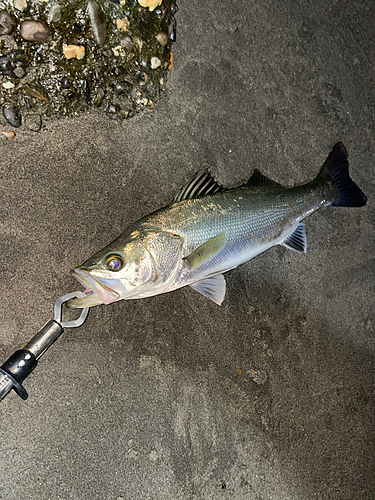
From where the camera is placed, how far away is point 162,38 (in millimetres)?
2902

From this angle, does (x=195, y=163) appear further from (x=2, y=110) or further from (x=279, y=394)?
(x=279, y=394)

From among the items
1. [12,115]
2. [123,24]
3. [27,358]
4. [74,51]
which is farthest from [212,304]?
[123,24]

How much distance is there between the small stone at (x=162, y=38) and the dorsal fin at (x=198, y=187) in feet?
3.92

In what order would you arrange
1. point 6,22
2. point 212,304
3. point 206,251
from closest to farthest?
1. point 206,251
2. point 6,22
3. point 212,304

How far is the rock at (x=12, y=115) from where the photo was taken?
2648 mm

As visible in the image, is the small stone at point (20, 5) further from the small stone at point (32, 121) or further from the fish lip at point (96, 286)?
the fish lip at point (96, 286)

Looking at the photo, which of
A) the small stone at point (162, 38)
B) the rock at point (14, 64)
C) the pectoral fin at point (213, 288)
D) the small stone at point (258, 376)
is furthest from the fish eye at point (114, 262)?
the small stone at point (162, 38)

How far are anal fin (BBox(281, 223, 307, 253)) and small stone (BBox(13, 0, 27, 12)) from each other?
2695 mm

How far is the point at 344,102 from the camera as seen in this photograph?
131 inches

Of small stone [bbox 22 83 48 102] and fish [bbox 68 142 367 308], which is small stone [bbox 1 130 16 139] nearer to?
small stone [bbox 22 83 48 102]

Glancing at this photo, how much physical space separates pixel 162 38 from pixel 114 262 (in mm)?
1955

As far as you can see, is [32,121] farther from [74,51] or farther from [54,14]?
[54,14]

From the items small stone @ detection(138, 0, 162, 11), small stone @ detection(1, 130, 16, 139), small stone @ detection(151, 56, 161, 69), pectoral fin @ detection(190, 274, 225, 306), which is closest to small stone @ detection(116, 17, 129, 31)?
small stone @ detection(138, 0, 162, 11)

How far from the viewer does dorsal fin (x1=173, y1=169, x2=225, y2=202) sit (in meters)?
2.61
